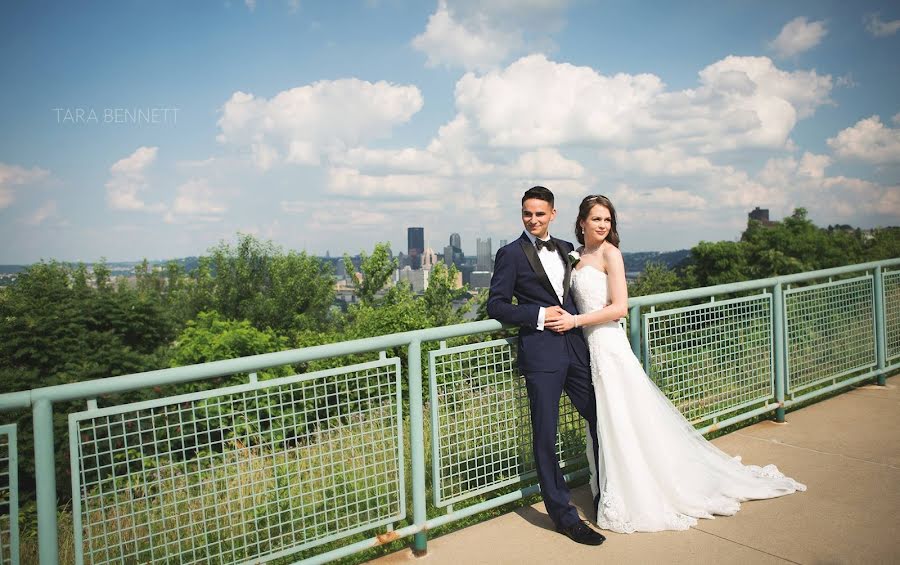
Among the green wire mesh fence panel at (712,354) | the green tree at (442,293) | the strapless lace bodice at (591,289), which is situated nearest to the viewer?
the strapless lace bodice at (591,289)

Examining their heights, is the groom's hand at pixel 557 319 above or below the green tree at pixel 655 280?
above

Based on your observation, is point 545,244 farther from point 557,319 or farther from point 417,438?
point 417,438

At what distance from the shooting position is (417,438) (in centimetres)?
346

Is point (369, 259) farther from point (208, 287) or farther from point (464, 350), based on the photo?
point (464, 350)

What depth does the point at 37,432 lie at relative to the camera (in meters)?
2.42

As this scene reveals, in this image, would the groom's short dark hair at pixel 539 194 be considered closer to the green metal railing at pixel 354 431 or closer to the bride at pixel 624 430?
the bride at pixel 624 430

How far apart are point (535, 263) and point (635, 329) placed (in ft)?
4.41

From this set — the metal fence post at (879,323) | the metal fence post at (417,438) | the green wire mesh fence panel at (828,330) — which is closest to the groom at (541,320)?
the metal fence post at (417,438)

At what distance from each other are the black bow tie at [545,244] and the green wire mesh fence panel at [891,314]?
492cm

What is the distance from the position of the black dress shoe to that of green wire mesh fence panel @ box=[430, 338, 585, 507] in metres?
0.49

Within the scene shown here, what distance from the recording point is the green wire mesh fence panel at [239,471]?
8.60 feet

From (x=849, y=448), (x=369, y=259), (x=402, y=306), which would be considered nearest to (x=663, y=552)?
(x=849, y=448)

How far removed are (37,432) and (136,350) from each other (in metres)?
18.3

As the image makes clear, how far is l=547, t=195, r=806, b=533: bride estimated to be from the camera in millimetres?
3678
